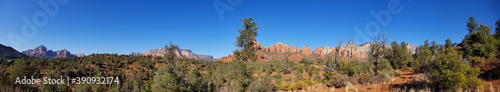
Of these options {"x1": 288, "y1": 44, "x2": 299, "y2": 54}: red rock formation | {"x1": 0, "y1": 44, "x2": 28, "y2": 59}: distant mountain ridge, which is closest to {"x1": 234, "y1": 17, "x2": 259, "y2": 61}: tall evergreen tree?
{"x1": 288, "y1": 44, "x2": 299, "y2": 54}: red rock formation

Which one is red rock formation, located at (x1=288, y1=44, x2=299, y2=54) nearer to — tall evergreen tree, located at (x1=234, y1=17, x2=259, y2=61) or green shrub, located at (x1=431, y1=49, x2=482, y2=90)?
tall evergreen tree, located at (x1=234, y1=17, x2=259, y2=61)

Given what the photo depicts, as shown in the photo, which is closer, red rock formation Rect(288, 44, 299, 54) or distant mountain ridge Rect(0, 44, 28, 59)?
distant mountain ridge Rect(0, 44, 28, 59)

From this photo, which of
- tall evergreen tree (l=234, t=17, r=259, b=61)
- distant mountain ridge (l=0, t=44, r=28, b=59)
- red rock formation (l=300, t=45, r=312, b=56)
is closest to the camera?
tall evergreen tree (l=234, t=17, r=259, b=61)

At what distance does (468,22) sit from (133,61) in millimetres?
95239

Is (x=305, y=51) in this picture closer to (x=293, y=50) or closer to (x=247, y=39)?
(x=293, y=50)

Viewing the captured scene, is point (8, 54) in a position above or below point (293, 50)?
above

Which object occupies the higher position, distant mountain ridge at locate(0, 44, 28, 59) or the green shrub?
distant mountain ridge at locate(0, 44, 28, 59)

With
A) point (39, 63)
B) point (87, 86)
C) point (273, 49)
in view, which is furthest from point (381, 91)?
point (273, 49)

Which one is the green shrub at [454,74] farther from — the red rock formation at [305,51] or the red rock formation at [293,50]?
the red rock formation at [305,51]

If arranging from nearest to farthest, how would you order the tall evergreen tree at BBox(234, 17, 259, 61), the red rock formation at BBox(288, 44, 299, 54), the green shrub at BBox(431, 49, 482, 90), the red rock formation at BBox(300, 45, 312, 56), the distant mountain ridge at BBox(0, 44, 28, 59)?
the green shrub at BBox(431, 49, 482, 90)
the tall evergreen tree at BBox(234, 17, 259, 61)
the distant mountain ridge at BBox(0, 44, 28, 59)
the red rock formation at BBox(300, 45, 312, 56)
the red rock formation at BBox(288, 44, 299, 54)

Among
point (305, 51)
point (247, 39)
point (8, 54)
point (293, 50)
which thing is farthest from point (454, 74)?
point (8, 54)

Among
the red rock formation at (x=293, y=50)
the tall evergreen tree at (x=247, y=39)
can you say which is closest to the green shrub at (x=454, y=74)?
the tall evergreen tree at (x=247, y=39)

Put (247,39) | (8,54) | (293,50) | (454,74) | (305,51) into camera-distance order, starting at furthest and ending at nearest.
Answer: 1. (293,50)
2. (305,51)
3. (8,54)
4. (247,39)
5. (454,74)

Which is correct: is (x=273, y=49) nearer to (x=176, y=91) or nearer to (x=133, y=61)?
(x=133, y=61)
